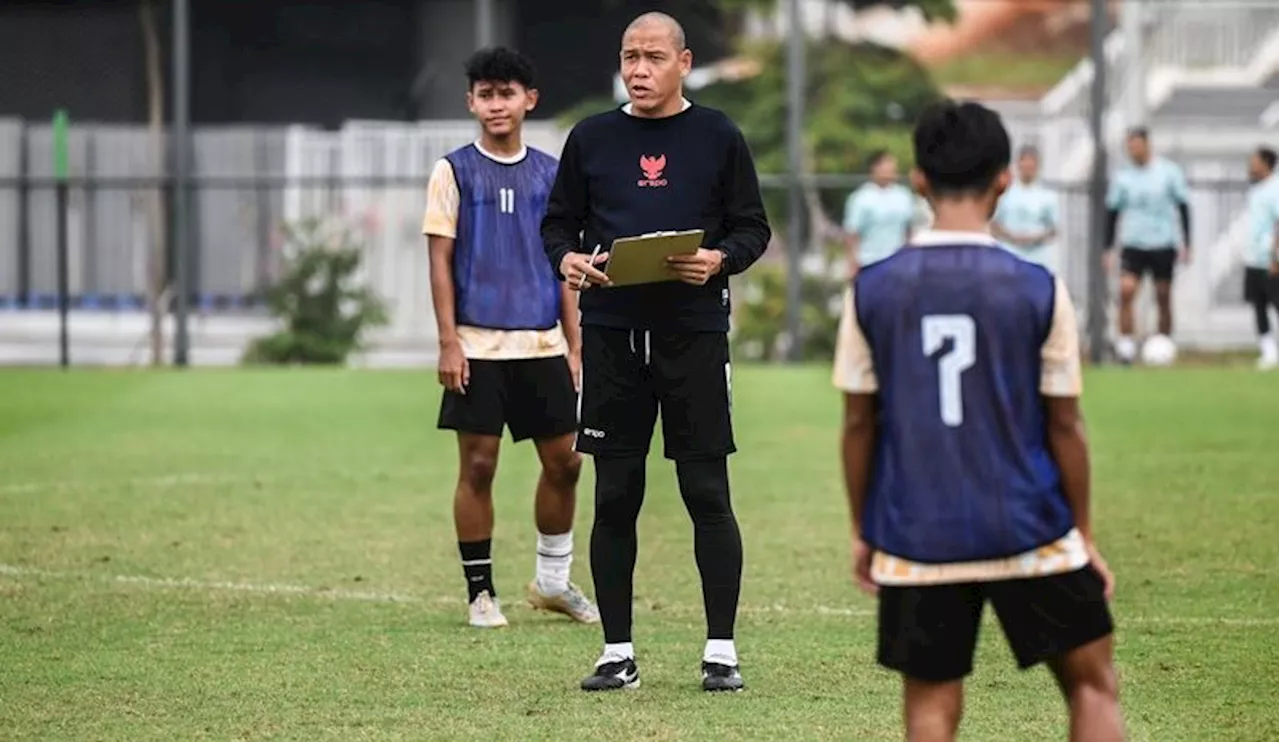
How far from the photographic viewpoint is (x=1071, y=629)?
5.91 meters

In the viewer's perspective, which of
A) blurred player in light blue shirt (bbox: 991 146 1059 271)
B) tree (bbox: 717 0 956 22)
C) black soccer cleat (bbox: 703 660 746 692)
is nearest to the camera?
black soccer cleat (bbox: 703 660 746 692)

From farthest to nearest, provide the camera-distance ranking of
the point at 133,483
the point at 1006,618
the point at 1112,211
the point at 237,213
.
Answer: the point at 237,213 → the point at 1112,211 → the point at 133,483 → the point at 1006,618

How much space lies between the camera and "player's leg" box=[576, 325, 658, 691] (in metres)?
8.65

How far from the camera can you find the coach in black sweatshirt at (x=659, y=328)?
8555 mm

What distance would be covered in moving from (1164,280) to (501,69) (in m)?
17.1

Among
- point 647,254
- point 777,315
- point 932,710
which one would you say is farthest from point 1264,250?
point 932,710

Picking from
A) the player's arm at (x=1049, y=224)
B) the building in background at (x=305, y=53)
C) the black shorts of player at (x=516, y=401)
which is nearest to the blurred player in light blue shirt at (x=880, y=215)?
the player's arm at (x=1049, y=224)

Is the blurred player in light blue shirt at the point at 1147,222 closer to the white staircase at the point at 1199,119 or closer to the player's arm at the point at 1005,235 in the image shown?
the player's arm at the point at 1005,235

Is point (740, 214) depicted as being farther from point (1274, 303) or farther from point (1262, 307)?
point (1274, 303)

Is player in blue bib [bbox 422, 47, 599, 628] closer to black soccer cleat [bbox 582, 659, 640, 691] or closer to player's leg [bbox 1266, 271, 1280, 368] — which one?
black soccer cleat [bbox 582, 659, 640, 691]

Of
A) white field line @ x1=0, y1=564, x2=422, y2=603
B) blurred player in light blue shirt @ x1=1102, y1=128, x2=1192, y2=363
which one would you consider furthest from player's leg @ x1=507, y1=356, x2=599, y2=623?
blurred player in light blue shirt @ x1=1102, y1=128, x2=1192, y2=363

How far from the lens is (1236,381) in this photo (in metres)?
23.6

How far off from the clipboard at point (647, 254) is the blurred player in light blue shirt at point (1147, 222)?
18.0 meters

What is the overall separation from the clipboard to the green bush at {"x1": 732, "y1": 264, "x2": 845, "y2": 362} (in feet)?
65.6
